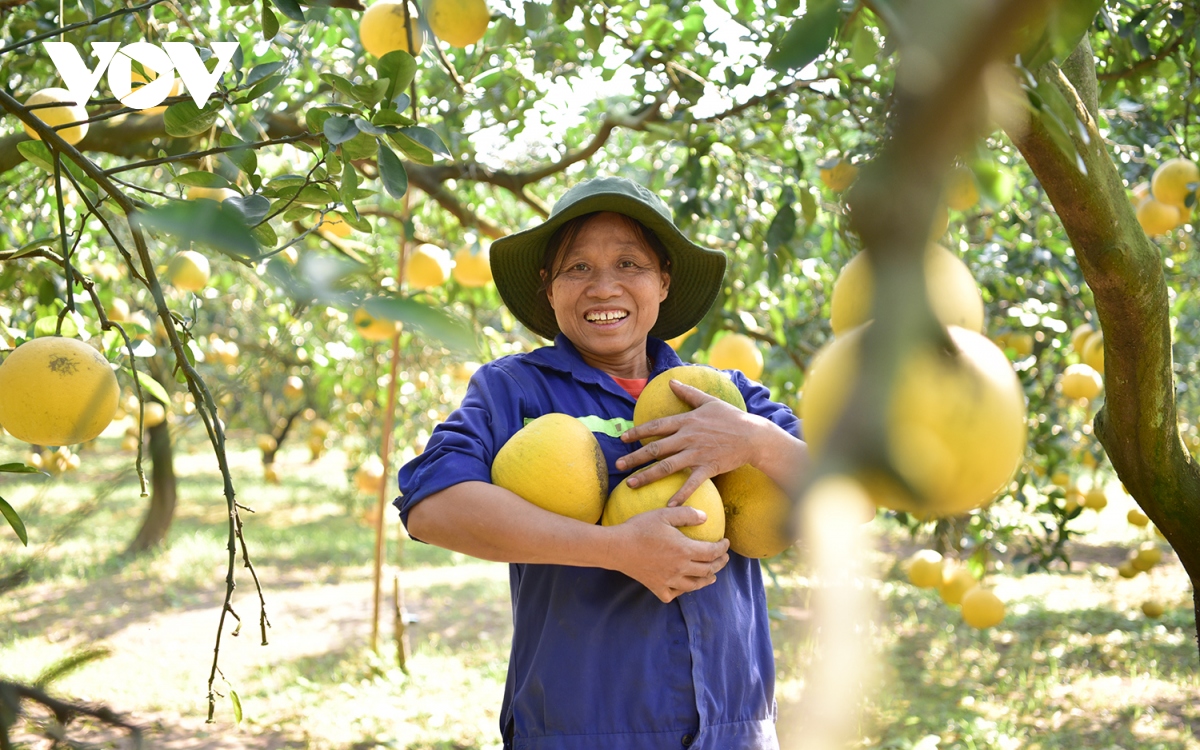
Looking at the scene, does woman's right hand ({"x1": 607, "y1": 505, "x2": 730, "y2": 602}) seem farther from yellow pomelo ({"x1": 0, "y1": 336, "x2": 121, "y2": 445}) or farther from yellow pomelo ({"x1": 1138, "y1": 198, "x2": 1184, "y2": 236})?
yellow pomelo ({"x1": 1138, "y1": 198, "x2": 1184, "y2": 236})

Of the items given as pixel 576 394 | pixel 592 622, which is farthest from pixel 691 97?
pixel 592 622

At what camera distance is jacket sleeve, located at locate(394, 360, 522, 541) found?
1414mm

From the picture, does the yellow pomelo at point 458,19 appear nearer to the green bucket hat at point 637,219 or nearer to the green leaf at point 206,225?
the green bucket hat at point 637,219

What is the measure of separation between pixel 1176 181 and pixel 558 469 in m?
2.63

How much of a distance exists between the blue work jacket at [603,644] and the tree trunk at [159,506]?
6.99 m

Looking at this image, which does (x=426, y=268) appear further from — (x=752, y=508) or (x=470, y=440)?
(x=752, y=508)

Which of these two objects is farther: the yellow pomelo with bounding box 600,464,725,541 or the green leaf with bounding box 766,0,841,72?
the yellow pomelo with bounding box 600,464,725,541

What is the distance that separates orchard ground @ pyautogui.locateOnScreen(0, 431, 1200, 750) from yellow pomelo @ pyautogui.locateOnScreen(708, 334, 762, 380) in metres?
0.78

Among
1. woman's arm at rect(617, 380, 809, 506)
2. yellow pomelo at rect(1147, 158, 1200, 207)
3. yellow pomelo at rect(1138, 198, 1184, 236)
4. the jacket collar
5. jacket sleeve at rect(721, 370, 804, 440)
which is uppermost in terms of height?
yellow pomelo at rect(1147, 158, 1200, 207)

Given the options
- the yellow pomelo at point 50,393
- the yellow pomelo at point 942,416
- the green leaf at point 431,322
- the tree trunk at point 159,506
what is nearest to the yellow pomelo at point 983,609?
the yellow pomelo at point 50,393

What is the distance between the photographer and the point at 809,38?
528 mm

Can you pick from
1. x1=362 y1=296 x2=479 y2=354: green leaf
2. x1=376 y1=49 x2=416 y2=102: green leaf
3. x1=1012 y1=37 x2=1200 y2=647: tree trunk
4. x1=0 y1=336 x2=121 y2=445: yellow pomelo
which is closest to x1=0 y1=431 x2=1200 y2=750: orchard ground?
x1=1012 y1=37 x2=1200 y2=647: tree trunk

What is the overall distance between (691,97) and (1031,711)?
349cm

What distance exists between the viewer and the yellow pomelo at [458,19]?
1.88m
